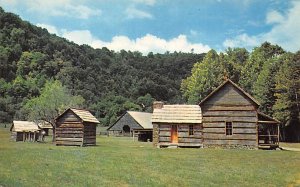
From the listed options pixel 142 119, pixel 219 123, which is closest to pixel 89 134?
pixel 219 123

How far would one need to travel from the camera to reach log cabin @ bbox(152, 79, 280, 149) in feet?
120

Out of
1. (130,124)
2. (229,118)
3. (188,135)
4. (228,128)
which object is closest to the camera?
(229,118)

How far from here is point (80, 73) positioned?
125 m

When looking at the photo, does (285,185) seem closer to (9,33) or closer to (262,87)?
(262,87)

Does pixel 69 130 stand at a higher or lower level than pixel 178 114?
lower

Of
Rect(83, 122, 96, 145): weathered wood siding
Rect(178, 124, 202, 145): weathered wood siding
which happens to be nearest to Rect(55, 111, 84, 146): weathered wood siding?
Rect(83, 122, 96, 145): weathered wood siding

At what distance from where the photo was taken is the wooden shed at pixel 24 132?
4888 centimetres

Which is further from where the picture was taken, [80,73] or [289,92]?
[80,73]

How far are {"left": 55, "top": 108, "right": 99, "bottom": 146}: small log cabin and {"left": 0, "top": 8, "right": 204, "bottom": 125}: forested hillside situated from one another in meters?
40.5

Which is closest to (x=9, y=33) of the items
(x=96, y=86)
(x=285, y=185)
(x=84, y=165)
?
(x=96, y=86)

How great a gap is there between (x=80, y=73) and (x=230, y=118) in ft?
305

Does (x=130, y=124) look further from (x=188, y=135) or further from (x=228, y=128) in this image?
(x=228, y=128)

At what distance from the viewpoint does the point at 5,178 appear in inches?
586

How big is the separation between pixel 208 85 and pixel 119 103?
44505 mm
